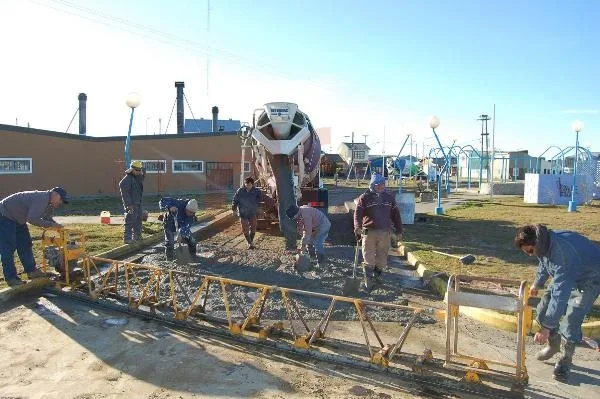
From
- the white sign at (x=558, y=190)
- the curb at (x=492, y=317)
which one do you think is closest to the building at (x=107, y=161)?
the white sign at (x=558, y=190)

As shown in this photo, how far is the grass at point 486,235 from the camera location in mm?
8828

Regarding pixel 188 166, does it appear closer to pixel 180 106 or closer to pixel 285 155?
pixel 180 106

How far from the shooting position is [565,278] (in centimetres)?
447

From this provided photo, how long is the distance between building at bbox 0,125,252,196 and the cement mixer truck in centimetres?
999

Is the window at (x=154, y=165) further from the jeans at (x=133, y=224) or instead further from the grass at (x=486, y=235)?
the jeans at (x=133, y=224)

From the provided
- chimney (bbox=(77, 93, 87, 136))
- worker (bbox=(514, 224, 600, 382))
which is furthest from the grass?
chimney (bbox=(77, 93, 87, 136))

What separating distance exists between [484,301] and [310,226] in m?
4.41

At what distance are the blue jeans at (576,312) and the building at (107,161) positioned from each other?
17822 mm

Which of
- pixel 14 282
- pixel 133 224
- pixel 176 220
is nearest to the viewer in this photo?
pixel 14 282

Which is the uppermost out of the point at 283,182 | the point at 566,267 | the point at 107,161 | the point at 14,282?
the point at 107,161

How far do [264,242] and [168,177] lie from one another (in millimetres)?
18266

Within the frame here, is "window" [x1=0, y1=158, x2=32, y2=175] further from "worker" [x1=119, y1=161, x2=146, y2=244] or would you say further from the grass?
the grass

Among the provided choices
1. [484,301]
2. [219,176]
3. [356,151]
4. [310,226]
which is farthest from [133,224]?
[356,151]

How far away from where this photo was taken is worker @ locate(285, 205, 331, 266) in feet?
27.9
